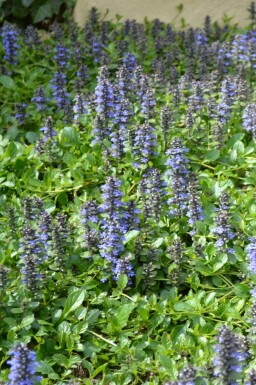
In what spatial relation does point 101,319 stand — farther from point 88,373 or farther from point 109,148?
point 109,148

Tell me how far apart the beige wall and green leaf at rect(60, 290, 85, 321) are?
177 inches

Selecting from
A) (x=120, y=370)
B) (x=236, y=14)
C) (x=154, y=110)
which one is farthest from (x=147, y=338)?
(x=236, y=14)

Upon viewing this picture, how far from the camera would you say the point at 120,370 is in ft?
12.1

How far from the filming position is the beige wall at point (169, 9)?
25.3ft

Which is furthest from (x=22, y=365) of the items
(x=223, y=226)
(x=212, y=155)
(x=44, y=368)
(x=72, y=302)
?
(x=212, y=155)

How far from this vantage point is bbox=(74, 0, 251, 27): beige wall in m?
7.70

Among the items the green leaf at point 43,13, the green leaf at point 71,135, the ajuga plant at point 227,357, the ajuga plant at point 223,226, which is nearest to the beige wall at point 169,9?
the green leaf at point 43,13

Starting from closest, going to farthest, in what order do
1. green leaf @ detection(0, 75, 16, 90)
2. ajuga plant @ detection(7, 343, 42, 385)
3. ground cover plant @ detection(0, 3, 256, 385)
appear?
ajuga plant @ detection(7, 343, 42, 385) → ground cover plant @ detection(0, 3, 256, 385) → green leaf @ detection(0, 75, 16, 90)

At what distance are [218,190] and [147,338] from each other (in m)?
1.27

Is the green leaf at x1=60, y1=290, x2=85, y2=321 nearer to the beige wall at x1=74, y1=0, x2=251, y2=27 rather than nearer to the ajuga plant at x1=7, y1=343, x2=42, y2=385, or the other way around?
the ajuga plant at x1=7, y1=343, x2=42, y2=385

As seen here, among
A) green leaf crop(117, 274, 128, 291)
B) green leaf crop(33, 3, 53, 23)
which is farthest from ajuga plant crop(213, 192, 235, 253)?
green leaf crop(33, 3, 53, 23)

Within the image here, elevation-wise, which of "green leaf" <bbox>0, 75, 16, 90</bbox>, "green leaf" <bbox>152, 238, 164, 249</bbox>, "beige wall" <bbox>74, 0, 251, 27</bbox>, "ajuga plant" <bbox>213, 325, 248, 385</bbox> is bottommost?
"ajuga plant" <bbox>213, 325, 248, 385</bbox>

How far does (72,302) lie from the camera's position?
3928 millimetres

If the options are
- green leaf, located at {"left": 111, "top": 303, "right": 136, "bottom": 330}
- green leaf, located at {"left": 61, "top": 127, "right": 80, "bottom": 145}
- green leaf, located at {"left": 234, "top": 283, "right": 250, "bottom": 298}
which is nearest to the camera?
green leaf, located at {"left": 111, "top": 303, "right": 136, "bottom": 330}
